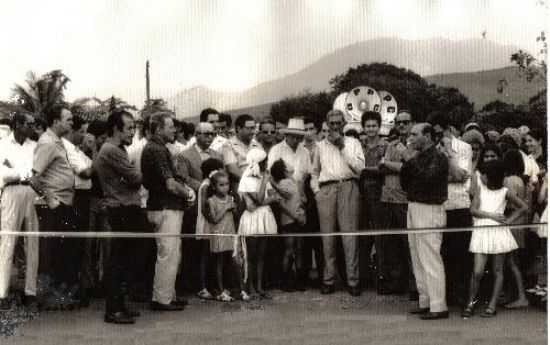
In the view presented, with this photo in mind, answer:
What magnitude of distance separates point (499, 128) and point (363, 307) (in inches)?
95.4

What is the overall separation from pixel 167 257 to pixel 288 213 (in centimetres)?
119

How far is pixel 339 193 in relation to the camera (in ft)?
21.9

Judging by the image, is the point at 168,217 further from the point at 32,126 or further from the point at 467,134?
the point at 467,134

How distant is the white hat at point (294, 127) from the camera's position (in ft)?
23.2

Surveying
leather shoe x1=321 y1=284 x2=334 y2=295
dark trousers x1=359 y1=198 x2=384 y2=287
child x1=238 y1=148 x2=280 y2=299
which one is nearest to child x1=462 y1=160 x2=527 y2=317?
dark trousers x1=359 y1=198 x2=384 y2=287

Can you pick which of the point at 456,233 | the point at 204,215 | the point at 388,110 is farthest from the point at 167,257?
the point at 388,110

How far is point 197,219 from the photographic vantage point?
6539 millimetres

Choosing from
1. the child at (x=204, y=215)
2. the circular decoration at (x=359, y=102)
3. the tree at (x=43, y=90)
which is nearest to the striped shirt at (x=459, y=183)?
the circular decoration at (x=359, y=102)

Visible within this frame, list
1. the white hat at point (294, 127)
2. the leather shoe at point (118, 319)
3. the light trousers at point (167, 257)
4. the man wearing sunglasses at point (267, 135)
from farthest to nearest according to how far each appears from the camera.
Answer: the man wearing sunglasses at point (267, 135) → the white hat at point (294, 127) → the light trousers at point (167, 257) → the leather shoe at point (118, 319)

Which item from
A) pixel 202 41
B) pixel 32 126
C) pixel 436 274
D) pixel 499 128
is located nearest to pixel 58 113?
pixel 32 126

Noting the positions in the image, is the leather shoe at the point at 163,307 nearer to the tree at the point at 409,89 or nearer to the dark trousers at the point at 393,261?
the dark trousers at the point at 393,261

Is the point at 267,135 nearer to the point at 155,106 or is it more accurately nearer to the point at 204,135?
the point at 204,135

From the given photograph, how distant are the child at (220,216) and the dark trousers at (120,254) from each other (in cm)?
84

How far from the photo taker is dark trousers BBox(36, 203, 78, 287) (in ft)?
19.2
